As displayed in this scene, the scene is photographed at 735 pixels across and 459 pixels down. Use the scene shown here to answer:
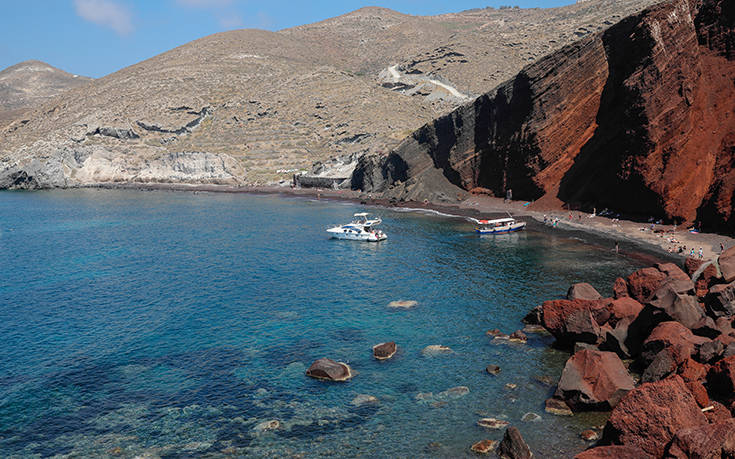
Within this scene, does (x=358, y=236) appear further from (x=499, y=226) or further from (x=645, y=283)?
(x=645, y=283)

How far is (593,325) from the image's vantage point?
113 feet

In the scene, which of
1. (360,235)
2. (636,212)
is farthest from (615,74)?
(360,235)

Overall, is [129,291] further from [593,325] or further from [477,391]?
[593,325]

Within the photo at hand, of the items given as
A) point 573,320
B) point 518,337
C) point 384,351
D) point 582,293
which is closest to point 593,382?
point 573,320

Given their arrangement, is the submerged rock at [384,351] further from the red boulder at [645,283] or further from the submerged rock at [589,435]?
the red boulder at [645,283]

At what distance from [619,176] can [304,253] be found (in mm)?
51189

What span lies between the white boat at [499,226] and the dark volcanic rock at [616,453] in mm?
62192

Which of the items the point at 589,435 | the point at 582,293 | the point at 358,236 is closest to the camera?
the point at 589,435

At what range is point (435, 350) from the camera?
36.1 metres

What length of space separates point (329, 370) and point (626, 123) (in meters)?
67.2

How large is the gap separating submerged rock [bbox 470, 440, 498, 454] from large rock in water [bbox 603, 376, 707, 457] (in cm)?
525

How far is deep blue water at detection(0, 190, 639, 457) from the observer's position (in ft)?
84.8

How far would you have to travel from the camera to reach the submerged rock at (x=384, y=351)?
35062 mm

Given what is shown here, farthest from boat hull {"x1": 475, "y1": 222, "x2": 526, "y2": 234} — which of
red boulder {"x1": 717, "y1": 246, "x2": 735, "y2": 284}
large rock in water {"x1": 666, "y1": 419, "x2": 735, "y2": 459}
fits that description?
large rock in water {"x1": 666, "y1": 419, "x2": 735, "y2": 459}
